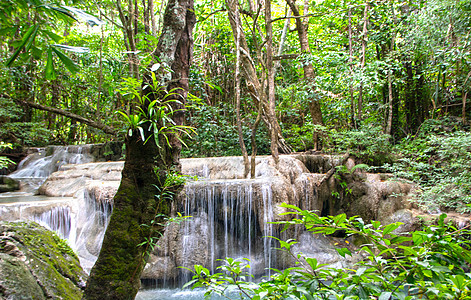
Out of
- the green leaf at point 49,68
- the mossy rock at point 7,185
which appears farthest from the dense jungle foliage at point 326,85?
the green leaf at point 49,68

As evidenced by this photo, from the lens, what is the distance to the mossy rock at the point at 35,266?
1.79 m

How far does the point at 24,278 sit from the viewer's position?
73.3 inches

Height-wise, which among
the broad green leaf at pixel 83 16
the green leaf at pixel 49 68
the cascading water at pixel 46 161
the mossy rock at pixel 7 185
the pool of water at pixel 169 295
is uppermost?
the broad green leaf at pixel 83 16

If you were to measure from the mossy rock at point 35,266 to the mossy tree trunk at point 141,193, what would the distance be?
45 cm

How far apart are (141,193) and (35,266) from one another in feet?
3.37

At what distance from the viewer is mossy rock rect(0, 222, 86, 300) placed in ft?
5.87

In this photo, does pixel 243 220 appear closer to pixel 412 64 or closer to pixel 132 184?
pixel 132 184

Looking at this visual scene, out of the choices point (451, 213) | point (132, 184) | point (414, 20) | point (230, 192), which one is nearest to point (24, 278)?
point (132, 184)

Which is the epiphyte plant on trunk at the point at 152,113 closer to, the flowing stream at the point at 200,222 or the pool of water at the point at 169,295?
the flowing stream at the point at 200,222

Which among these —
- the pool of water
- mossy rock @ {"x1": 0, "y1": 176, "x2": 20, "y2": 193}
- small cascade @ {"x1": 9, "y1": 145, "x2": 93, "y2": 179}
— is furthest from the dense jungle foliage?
the pool of water

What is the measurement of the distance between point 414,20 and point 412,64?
2171mm

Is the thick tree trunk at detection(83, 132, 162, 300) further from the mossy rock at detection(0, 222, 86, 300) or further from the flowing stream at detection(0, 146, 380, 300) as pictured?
the flowing stream at detection(0, 146, 380, 300)

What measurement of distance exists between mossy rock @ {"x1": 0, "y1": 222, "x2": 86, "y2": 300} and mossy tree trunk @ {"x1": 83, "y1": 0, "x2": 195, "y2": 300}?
453 mm

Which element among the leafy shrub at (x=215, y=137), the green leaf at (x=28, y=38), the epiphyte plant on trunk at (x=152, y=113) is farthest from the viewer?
the leafy shrub at (x=215, y=137)
